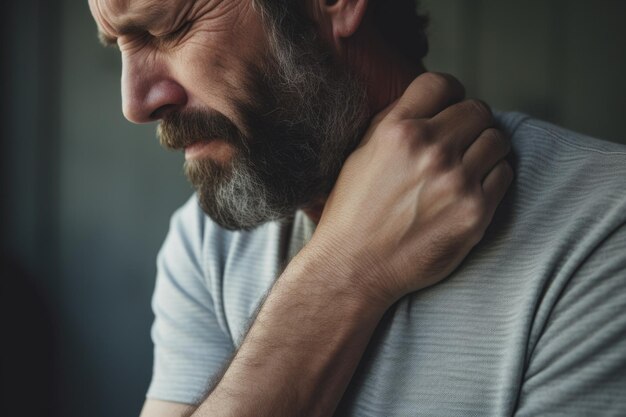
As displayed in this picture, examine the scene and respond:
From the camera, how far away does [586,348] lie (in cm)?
76

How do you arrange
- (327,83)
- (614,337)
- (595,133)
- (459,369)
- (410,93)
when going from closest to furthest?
(614,337)
(459,369)
(410,93)
(327,83)
(595,133)

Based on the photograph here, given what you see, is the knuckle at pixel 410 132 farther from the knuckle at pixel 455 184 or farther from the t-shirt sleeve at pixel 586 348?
the t-shirt sleeve at pixel 586 348

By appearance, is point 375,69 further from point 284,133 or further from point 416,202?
point 416,202

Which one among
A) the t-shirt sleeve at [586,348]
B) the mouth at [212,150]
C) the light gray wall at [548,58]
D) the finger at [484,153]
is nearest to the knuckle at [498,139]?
the finger at [484,153]

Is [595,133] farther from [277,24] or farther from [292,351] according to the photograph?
[292,351]

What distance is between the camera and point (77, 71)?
242 cm

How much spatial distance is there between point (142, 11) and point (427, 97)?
0.50 meters

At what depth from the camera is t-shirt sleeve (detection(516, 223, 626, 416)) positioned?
0.76 meters

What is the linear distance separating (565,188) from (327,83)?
0.45 metres

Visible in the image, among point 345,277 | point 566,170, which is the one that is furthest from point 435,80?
point 345,277

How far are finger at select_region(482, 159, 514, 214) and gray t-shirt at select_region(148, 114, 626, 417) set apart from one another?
0.04 metres

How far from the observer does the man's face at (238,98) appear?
41.6 inches

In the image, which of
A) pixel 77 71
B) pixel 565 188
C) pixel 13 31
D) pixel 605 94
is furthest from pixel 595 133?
pixel 13 31

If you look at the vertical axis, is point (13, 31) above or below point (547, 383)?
above
